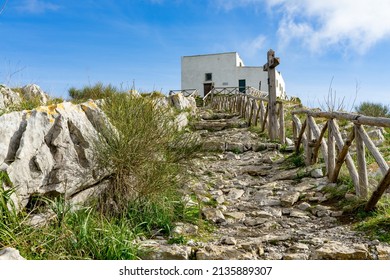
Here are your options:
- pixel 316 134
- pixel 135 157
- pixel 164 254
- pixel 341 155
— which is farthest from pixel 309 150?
pixel 164 254

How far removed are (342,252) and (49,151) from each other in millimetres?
3568

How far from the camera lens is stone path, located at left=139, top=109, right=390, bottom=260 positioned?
12.2 ft

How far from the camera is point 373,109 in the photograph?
688 inches

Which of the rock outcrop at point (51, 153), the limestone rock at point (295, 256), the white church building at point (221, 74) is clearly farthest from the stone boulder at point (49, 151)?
the white church building at point (221, 74)

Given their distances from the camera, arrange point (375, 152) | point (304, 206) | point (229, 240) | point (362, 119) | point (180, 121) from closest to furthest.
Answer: point (229, 240) < point (375, 152) < point (362, 119) < point (304, 206) < point (180, 121)

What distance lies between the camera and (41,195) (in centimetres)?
404


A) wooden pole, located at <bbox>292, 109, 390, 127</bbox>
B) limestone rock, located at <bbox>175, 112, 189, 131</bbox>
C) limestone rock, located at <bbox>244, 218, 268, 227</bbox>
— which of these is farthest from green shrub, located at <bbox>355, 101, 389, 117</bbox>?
limestone rock, located at <bbox>244, 218, 268, 227</bbox>

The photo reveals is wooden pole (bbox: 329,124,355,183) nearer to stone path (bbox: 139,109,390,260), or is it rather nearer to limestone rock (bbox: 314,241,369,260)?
stone path (bbox: 139,109,390,260)

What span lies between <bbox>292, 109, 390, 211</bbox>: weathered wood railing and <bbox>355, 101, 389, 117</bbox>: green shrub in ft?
32.8

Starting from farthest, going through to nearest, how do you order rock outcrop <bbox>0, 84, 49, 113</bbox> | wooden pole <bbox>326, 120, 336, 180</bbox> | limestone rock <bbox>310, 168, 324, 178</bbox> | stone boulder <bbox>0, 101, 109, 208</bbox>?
1. rock outcrop <bbox>0, 84, 49, 113</bbox>
2. limestone rock <bbox>310, 168, 324, 178</bbox>
3. wooden pole <bbox>326, 120, 336, 180</bbox>
4. stone boulder <bbox>0, 101, 109, 208</bbox>

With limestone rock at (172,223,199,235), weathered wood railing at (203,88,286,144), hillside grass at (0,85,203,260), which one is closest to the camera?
hillside grass at (0,85,203,260)

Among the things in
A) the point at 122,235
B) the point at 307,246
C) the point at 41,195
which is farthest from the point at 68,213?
the point at 307,246

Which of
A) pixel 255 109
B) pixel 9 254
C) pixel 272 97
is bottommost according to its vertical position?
pixel 9 254

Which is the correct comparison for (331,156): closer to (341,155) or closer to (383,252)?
(341,155)
